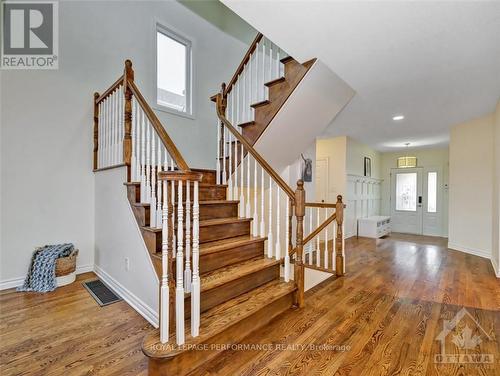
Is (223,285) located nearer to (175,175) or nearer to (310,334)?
(310,334)

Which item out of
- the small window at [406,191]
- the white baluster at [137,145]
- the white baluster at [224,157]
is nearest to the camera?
the white baluster at [137,145]

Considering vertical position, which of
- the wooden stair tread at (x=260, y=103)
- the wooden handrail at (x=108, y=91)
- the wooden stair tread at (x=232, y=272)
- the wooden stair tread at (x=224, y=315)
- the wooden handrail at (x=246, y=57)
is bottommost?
the wooden stair tread at (x=224, y=315)

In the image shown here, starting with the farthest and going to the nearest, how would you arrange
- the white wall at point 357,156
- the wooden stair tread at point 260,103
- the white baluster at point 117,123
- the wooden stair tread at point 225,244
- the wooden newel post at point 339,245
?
the white wall at point 357,156 < the wooden newel post at point 339,245 < the wooden stair tread at point 260,103 < the white baluster at point 117,123 < the wooden stair tread at point 225,244

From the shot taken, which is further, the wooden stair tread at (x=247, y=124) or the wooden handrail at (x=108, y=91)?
the wooden stair tread at (x=247, y=124)

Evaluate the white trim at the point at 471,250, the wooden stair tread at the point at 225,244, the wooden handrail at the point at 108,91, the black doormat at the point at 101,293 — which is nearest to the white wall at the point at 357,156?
the white trim at the point at 471,250

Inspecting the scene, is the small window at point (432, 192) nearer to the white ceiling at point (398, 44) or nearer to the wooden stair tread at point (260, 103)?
the white ceiling at point (398, 44)

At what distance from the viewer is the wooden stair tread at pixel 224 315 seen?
155 centimetres

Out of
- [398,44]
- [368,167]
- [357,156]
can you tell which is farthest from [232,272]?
[368,167]

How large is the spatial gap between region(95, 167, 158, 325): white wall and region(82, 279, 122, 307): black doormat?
0.06m

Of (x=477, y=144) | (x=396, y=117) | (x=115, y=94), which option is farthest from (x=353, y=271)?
(x=115, y=94)

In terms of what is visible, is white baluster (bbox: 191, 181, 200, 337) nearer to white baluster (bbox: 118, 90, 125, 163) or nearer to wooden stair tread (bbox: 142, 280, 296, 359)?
wooden stair tread (bbox: 142, 280, 296, 359)

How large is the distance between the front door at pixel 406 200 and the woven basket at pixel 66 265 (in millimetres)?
8492

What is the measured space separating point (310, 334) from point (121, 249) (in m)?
1.98

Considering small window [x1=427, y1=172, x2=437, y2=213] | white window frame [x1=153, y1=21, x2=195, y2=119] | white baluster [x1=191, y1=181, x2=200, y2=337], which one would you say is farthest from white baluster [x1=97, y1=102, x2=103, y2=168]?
small window [x1=427, y1=172, x2=437, y2=213]
